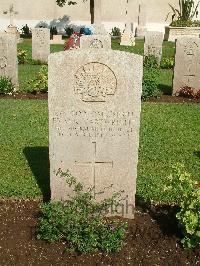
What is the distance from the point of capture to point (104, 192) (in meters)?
4.96

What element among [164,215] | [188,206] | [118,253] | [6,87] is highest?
[6,87]

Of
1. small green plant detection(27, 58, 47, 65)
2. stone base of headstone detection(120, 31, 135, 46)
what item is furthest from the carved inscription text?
stone base of headstone detection(120, 31, 135, 46)

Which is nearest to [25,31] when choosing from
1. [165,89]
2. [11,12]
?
[11,12]

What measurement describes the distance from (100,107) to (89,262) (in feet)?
4.96

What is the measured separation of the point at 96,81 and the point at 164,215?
1706 mm

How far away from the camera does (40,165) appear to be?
260 inches

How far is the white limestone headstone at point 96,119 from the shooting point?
440 centimetres

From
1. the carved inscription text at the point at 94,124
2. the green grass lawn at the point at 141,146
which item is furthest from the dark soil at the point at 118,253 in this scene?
the carved inscription text at the point at 94,124

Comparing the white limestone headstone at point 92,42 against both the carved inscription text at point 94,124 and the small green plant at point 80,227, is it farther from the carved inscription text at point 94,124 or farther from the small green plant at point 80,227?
the small green plant at point 80,227

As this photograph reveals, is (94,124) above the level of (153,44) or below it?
below

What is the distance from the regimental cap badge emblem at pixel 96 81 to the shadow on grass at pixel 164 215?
150 cm

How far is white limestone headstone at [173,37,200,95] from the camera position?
454 inches

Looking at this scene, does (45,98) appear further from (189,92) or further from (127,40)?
(127,40)

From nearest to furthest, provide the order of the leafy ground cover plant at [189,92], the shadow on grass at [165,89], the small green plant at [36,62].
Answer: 1. the leafy ground cover plant at [189,92]
2. the shadow on grass at [165,89]
3. the small green plant at [36,62]
